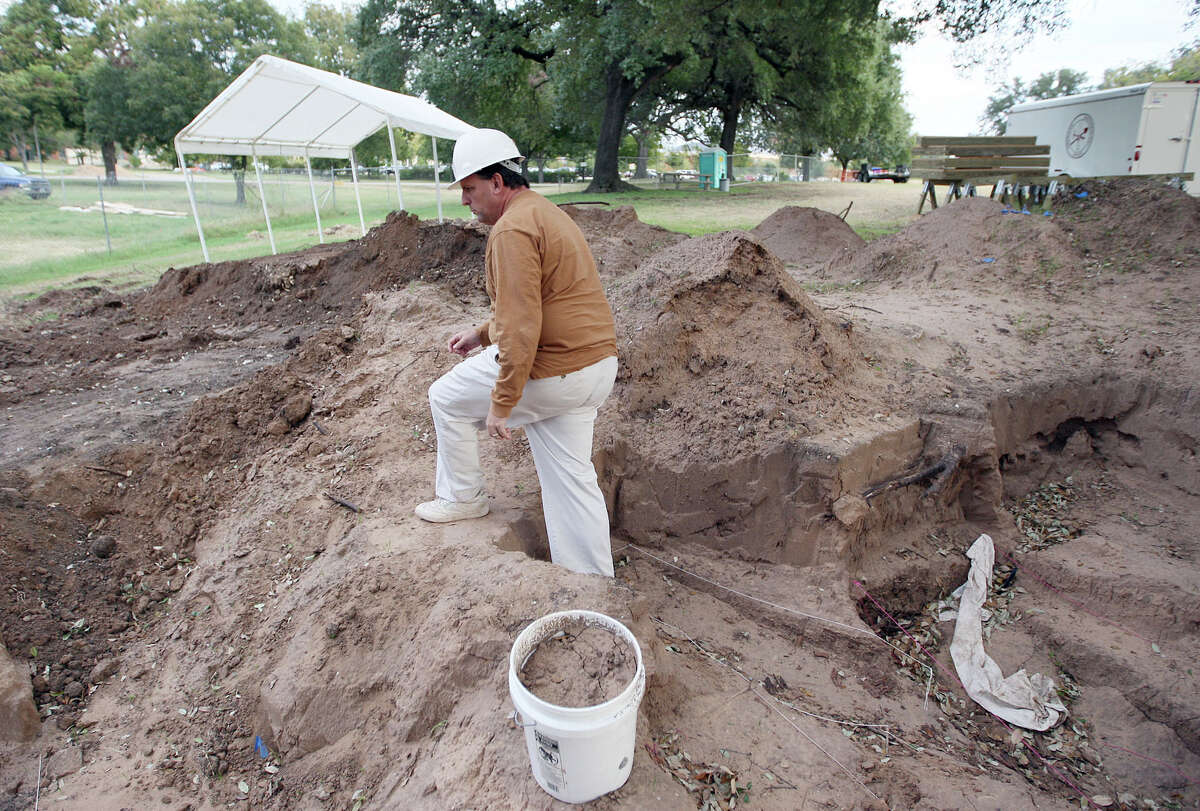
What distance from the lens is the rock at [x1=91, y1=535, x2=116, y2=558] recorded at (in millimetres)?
4113

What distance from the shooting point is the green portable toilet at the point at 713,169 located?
27.8 m

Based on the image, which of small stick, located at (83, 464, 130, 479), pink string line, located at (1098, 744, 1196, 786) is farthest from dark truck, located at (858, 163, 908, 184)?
small stick, located at (83, 464, 130, 479)

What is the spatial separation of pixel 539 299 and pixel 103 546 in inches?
131

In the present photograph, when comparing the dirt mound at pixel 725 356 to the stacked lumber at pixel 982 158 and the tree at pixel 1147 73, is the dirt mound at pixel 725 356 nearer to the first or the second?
the stacked lumber at pixel 982 158

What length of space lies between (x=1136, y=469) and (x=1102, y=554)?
1359 millimetres

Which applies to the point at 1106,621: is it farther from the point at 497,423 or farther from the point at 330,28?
the point at 330,28

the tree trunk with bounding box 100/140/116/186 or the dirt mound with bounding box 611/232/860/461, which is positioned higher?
the tree trunk with bounding box 100/140/116/186

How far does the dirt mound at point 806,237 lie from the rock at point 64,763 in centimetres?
1027

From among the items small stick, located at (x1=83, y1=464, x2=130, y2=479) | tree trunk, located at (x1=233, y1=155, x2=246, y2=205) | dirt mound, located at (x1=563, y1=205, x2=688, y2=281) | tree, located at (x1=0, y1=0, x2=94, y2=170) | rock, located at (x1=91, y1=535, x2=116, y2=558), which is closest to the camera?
rock, located at (x1=91, y1=535, x2=116, y2=558)

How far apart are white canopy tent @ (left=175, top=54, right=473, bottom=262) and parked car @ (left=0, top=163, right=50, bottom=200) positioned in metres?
10.4

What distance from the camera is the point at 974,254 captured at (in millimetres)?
8695

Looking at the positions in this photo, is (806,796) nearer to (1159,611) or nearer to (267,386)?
(1159,611)

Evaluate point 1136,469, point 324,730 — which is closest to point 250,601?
point 324,730

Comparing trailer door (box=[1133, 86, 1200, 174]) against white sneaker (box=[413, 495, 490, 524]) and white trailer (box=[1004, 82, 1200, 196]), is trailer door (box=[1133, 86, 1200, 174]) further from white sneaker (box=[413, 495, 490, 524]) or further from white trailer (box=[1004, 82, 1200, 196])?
white sneaker (box=[413, 495, 490, 524])
